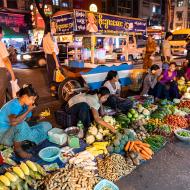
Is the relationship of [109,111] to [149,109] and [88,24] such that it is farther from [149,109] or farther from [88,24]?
[88,24]

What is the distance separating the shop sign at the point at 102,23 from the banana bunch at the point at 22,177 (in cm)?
410

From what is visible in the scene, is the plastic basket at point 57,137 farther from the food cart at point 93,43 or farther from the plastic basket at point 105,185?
the food cart at point 93,43

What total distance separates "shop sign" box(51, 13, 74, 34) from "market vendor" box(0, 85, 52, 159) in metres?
3.28

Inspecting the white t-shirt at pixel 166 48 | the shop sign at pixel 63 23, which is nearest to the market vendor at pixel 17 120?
the shop sign at pixel 63 23

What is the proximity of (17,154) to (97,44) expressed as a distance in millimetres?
4452

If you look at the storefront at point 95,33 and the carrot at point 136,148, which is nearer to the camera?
the carrot at point 136,148

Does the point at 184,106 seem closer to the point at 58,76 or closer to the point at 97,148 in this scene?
the point at 97,148

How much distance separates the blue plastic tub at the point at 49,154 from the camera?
3098mm

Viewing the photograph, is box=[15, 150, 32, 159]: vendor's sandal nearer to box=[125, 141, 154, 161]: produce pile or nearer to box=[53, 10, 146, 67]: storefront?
box=[125, 141, 154, 161]: produce pile

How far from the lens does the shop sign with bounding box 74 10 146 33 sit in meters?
5.74

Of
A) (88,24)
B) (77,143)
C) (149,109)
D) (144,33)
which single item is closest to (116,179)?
(77,143)

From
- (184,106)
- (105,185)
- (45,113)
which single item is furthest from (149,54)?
(105,185)

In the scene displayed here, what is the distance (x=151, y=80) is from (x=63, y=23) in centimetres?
290

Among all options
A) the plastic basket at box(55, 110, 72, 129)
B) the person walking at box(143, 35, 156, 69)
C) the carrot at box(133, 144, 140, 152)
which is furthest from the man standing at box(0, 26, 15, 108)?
the person walking at box(143, 35, 156, 69)
